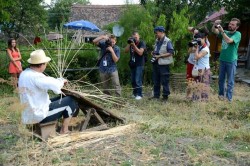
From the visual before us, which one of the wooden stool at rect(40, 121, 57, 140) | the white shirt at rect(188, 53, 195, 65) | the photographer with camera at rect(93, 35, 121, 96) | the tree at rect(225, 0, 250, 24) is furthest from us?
the tree at rect(225, 0, 250, 24)

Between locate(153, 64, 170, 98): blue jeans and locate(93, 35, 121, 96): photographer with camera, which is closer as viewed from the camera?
locate(93, 35, 121, 96): photographer with camera

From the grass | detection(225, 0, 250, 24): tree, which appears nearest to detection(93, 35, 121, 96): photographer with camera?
the grass

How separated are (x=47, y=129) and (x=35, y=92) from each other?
546 millimetres

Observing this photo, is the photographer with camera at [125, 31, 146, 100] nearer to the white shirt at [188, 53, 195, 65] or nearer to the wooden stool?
the white shirt at [188, 53, 195, 65]

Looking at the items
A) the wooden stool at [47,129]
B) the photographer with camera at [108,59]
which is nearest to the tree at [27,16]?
the photographer with camera at [108,59]

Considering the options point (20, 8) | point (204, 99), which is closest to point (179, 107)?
point (204, 99)

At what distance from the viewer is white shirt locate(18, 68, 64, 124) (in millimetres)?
4637

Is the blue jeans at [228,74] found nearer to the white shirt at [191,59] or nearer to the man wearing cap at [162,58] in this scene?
the white shirt at [191,59]

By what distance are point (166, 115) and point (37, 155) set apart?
3.11 meters

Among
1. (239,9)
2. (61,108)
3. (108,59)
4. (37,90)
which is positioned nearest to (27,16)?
(239,9)

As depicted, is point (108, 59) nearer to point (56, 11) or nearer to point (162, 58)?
point (162, 58)

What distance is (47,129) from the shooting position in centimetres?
490

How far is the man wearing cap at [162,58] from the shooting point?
797 centimetres

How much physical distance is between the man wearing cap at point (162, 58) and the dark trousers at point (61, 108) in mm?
3287
